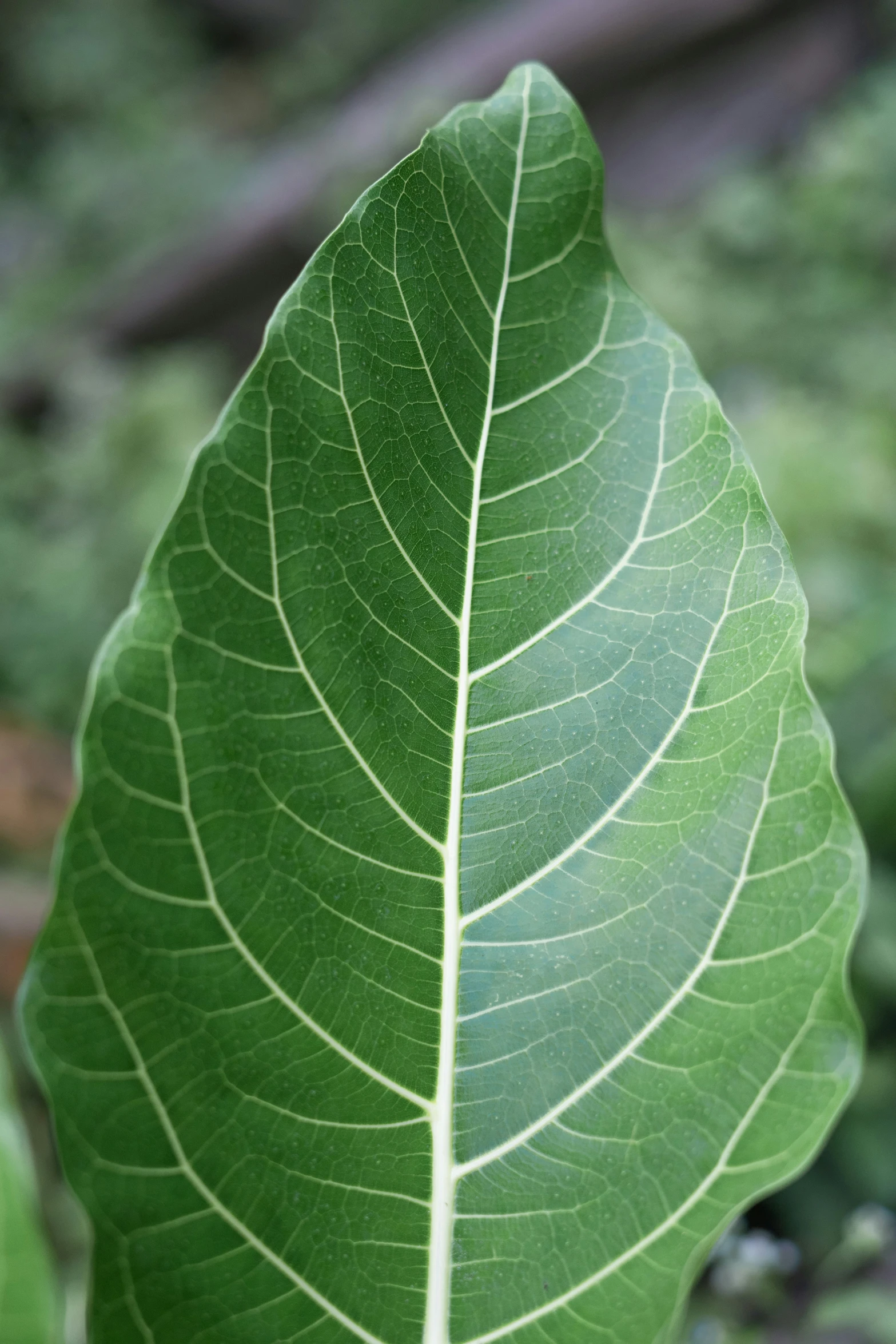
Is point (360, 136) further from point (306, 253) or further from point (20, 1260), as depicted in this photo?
point (20, 1260)

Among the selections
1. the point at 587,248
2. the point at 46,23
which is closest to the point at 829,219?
the point at 587,248

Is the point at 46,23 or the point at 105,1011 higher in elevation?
the point at 46,23

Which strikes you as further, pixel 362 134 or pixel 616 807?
pixel 362 134

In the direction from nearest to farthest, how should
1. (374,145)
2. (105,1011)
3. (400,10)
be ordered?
1. (105,1011)
2. (374,145)
3. (400,10)

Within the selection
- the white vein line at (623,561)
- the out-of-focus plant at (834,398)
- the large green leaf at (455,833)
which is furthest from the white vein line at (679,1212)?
the out-of-focus plant at (834,398)

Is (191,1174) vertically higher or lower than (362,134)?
lower


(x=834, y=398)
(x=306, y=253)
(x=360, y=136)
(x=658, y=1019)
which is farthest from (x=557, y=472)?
(x=360, y=136)

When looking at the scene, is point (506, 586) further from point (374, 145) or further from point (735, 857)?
point (374, 145)
